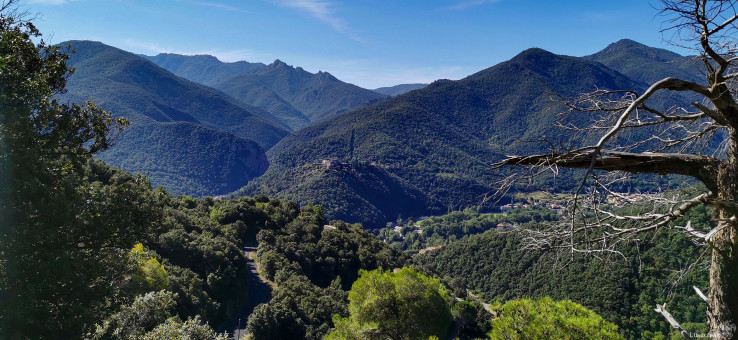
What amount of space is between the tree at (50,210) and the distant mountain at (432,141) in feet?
285

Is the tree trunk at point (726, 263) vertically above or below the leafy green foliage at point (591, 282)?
above

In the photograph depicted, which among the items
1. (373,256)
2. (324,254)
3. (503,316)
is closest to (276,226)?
(324,254)

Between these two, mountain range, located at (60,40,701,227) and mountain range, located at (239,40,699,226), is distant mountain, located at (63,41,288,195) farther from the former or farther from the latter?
mountain range, located at (239,40,699,226)

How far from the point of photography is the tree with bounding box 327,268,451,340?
10.8 m

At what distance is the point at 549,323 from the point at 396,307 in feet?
15.2

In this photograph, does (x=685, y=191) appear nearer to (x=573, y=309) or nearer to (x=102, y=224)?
(x=573, y=309)

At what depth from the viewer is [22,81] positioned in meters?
5.04

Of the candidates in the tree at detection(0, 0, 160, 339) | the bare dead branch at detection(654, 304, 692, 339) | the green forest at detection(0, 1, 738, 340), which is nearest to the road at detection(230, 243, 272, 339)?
the green forest at detection(0, 1, 738, 340)

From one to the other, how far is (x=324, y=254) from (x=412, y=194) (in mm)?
90931

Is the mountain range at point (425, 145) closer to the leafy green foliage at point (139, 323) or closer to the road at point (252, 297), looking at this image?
the road at point (252, 297)

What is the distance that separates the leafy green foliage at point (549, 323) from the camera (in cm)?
732

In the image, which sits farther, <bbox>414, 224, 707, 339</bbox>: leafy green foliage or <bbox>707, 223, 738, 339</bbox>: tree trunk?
<bbox>414, 224, 707, 339</bbox>: leafy green foliage

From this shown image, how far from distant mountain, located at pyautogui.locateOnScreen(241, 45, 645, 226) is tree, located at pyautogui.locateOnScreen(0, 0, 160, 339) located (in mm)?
86833

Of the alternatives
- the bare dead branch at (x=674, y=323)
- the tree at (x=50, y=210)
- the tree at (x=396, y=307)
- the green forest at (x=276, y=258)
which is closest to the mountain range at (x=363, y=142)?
the green forest at (x=276, y=258)
